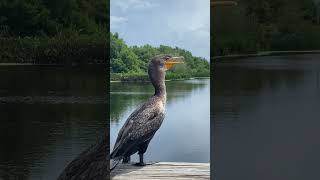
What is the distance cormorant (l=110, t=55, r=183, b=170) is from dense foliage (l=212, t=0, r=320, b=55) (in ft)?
1.46

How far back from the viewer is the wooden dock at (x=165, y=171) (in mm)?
4531

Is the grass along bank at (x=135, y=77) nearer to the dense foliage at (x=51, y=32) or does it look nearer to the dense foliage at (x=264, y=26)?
the dense foliage at (x=51, y=32)

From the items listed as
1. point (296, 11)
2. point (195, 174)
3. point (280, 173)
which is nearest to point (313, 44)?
point (296, 11)

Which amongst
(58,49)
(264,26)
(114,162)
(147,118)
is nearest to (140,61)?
(147,118)

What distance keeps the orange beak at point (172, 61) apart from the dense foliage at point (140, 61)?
3cm

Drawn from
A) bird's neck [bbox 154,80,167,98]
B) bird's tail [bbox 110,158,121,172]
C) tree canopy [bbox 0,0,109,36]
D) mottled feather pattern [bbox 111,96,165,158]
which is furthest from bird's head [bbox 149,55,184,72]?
bird's tail [bbox 110,158,121,172]

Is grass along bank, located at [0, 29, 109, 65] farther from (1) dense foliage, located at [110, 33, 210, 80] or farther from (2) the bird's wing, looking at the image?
(2) the bird's wing

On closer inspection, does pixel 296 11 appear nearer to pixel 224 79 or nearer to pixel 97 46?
pixel 224 79

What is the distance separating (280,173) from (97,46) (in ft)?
6.15

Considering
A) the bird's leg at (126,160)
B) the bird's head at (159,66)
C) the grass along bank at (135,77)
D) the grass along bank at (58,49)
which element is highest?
the grass along bank at (58,49)

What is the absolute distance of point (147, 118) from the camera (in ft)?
15.1

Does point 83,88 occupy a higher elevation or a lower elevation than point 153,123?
higher

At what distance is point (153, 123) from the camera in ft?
15.1

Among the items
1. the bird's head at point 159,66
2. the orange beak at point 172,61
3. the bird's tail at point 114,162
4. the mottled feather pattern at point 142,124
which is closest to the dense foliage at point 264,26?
the orange beak at point 172,61
